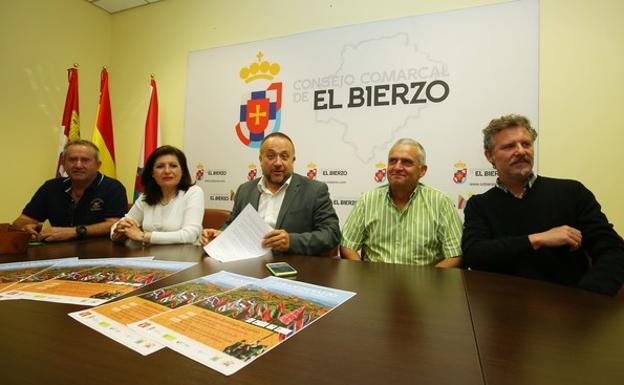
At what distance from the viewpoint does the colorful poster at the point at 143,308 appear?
538mm

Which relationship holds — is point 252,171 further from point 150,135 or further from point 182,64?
point 182,64

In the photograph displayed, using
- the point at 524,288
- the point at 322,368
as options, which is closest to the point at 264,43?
the point at 524,288

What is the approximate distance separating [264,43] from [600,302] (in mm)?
2902

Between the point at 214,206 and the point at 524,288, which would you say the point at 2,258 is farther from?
the point at 214,206

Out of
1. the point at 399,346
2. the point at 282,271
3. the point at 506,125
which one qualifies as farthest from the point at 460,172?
the point at 399,346

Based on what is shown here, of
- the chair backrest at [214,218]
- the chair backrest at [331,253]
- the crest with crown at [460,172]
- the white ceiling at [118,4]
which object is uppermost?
the white ceiling at [118,4]

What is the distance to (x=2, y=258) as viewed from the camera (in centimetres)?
116

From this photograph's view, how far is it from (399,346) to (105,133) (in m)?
3.59

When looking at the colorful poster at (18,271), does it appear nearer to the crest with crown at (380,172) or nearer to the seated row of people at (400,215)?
the seated row of people at (400,215)

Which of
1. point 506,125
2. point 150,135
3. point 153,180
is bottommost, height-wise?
point 153,180

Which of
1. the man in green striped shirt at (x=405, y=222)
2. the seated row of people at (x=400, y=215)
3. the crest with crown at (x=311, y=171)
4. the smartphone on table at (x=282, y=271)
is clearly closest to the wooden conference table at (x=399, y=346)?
the smartphone on table at (x=282, y=271)

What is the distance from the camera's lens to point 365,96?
2.57 meters

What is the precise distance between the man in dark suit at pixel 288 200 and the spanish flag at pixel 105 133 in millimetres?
2031

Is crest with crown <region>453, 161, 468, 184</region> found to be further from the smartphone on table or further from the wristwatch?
the wristwatch
